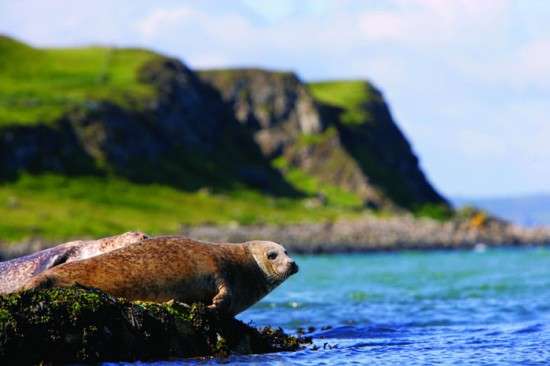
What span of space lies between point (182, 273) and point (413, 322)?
11.8m

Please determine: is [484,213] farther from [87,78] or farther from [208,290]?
[208,290]

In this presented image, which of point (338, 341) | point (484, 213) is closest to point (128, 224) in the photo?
point (484, 213)

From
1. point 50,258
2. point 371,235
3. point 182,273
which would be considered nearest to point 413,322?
point 182,273

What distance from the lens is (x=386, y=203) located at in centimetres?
19688

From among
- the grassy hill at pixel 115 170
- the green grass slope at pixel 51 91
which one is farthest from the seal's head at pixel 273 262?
the green grass slope at pixel 51 91

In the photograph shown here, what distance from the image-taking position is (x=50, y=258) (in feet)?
58.4

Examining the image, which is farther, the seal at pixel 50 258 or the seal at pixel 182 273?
the seal at pixel 50 258

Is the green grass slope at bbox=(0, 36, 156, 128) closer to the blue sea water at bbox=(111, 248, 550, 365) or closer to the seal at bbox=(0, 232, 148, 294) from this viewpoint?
the blue sea water at bbox=(111, 248, 550, 365)

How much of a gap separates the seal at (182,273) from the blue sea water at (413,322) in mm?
1232

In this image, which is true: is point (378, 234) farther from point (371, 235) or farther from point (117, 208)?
point (117, 208)

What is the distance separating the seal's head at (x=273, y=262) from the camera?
62.1ft

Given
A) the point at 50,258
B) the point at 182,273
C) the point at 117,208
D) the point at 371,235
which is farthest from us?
the point at 371,235

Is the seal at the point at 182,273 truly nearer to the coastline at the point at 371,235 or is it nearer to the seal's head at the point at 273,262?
the seal's head at the point at 273,262

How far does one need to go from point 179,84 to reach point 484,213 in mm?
59776
